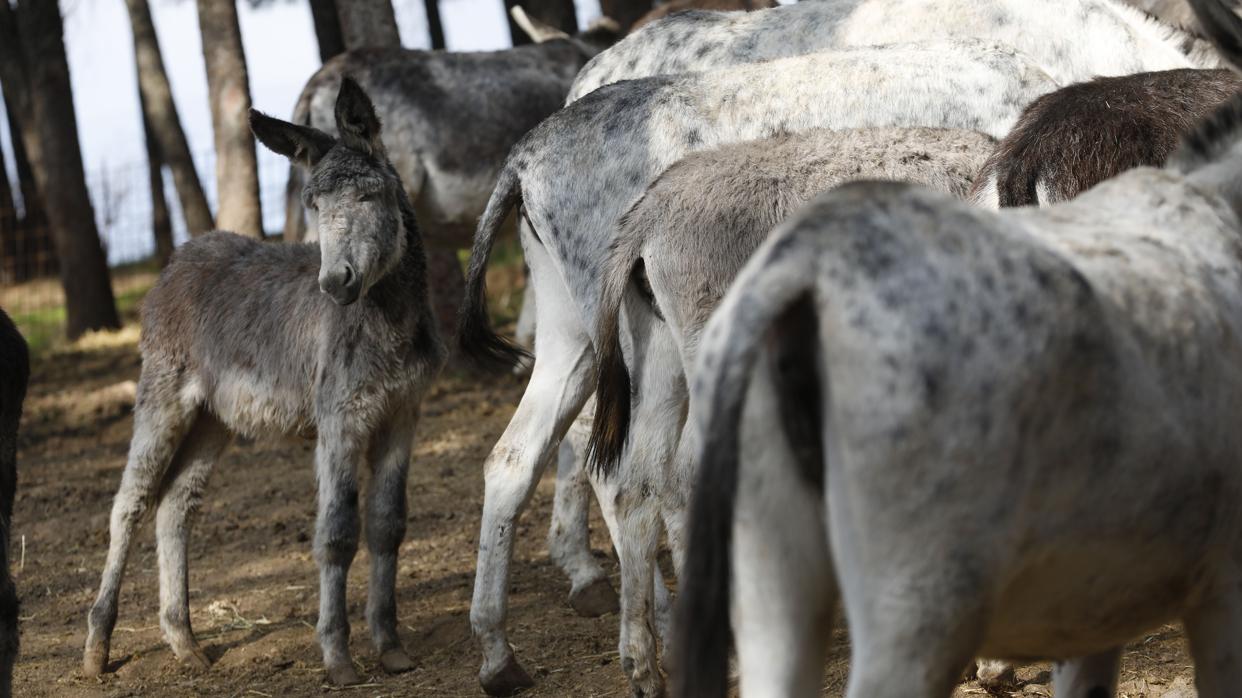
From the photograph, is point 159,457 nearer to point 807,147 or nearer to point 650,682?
point 650,682

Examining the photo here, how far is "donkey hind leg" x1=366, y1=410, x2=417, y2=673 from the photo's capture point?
17.9 feet

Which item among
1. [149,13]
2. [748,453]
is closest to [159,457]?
[748,453]

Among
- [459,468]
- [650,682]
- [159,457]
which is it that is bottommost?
[459,468]

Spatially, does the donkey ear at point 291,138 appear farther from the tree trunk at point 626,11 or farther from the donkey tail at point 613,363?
the tree trunk at point 626,11

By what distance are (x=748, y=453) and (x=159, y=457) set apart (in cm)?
417

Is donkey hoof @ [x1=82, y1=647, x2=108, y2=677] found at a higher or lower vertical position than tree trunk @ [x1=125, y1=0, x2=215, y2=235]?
lower

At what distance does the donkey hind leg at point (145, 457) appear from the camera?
586 centimetres

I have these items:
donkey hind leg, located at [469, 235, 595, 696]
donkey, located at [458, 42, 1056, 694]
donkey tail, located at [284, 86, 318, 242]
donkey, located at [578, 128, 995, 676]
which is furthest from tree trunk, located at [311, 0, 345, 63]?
donkey, located at [578, 128, 995, 676]

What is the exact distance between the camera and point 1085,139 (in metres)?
4.17

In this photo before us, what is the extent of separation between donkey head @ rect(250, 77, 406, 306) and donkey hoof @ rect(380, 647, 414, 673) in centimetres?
135

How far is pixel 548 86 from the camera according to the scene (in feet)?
32.2

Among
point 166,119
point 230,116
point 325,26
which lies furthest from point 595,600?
point 166,119

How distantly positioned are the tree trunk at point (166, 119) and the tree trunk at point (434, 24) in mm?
3951

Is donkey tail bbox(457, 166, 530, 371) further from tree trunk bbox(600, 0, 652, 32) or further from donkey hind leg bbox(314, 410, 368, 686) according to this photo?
tree trunk bbox(600, 0, 652, 32)
